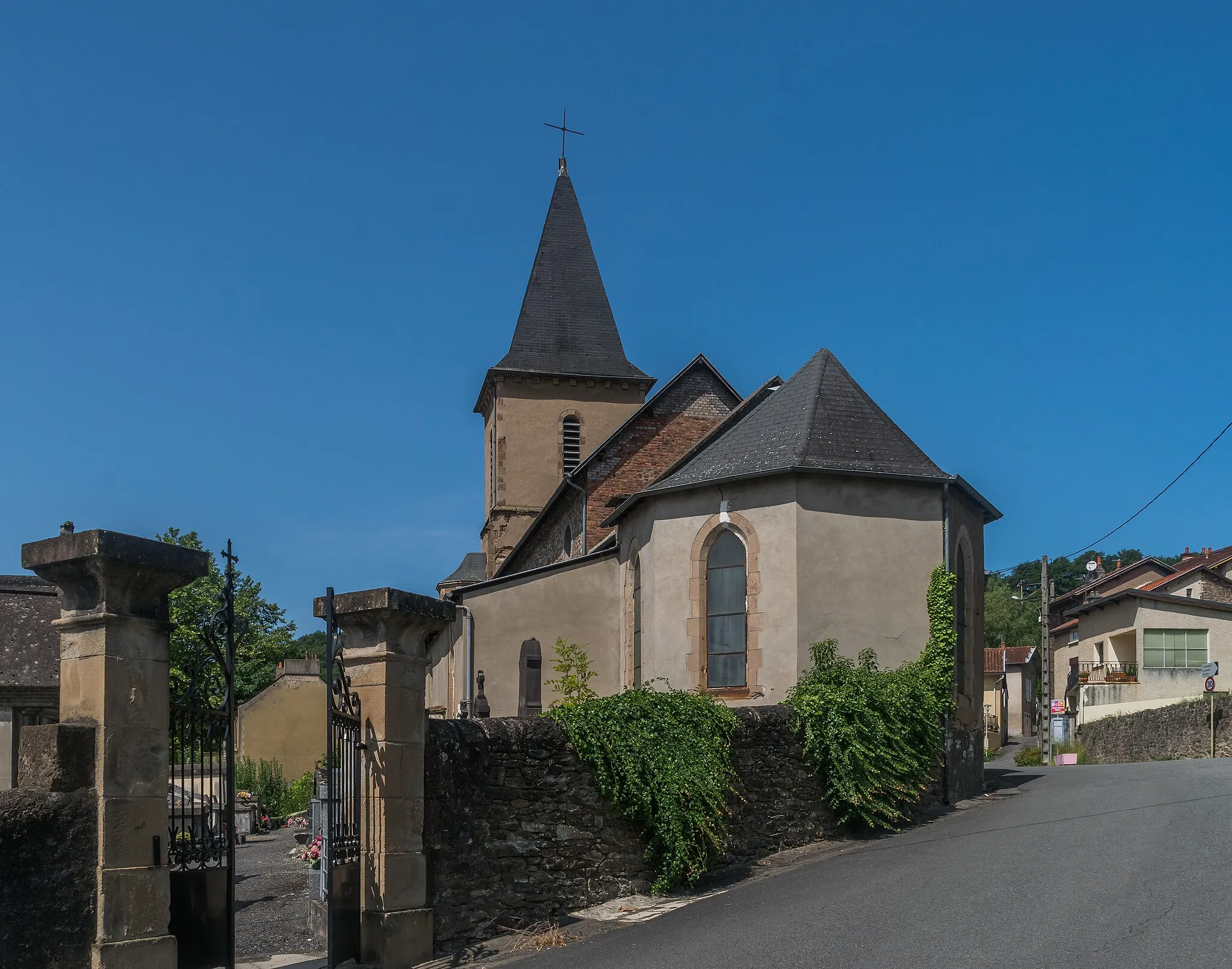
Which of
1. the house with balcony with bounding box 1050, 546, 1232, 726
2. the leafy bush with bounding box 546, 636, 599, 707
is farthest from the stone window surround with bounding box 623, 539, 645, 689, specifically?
the house with balcony with bounding box 1050, 546, 1232, 726

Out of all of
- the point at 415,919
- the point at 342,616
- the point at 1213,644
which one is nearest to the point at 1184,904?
the point at 415,919

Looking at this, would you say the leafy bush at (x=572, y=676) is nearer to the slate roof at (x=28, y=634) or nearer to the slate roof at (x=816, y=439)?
the slate roof at (x=816, y=439)

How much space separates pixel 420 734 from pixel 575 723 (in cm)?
195

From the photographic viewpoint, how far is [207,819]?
871 cm

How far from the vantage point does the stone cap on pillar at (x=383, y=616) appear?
377 inches

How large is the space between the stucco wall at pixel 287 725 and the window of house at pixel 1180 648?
26.6 m

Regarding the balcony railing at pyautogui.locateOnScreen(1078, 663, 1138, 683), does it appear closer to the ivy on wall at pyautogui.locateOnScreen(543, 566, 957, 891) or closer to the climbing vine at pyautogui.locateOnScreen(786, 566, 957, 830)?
the ivy on wall at pyautogui.locateOnScreen(543, 566, 957, 891)

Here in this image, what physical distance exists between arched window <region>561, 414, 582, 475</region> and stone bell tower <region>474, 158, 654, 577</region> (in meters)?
0.02

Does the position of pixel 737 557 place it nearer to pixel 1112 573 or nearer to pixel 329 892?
pixel 329 892

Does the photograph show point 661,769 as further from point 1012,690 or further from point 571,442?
point 1012,690

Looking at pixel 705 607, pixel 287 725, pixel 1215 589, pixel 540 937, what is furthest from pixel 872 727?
pixel 1215 589

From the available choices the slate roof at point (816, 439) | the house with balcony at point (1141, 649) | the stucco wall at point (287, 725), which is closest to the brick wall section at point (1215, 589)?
the house with balcony at point (1141, 649)

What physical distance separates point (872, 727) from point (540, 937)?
6.07m

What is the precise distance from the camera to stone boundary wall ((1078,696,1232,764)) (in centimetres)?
2981
